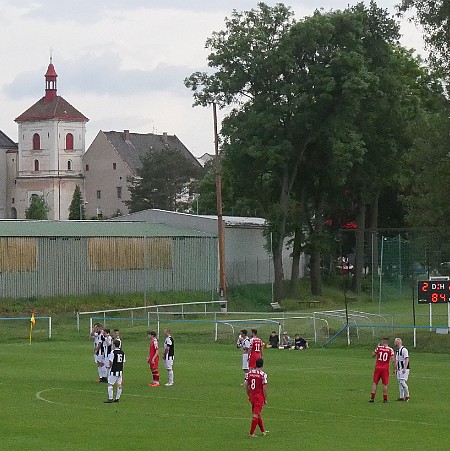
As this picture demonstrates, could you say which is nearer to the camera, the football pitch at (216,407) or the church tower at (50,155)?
the football pitch at (216,407)

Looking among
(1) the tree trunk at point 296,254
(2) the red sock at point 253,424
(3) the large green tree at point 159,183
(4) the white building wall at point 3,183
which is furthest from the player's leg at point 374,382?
(4) the white building wall at point 3,183

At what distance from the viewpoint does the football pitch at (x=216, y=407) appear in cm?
2355

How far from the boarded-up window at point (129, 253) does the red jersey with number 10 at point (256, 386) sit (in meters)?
48.5

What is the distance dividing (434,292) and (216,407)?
16501 mm

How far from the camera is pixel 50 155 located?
543ft

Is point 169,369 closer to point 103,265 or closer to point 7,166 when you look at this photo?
point 103,265

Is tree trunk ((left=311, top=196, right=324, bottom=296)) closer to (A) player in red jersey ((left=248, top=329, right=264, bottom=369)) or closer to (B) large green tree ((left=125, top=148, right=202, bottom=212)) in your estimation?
(A) player in red jersey ((left=248, top=329, right=264, bottom=369))

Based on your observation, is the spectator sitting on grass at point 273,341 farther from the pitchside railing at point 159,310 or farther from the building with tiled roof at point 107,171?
the building with tiled roof at point 107,171

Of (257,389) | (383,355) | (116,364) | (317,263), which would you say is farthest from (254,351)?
(317,263)

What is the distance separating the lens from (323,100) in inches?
2990

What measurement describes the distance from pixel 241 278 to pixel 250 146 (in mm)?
11022

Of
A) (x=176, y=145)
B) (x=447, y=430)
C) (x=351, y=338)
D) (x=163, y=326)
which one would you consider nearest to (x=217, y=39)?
(x=163, y=326)

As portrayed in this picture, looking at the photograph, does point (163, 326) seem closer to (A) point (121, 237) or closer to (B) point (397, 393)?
(A) point (121, 237)

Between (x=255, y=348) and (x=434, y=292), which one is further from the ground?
(x=434, y=292)
